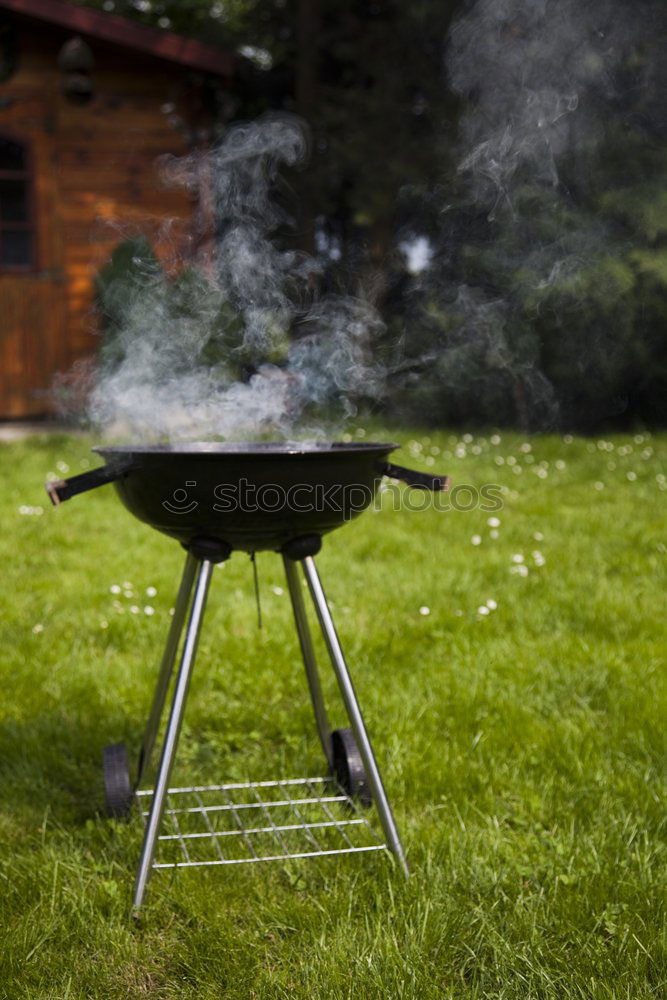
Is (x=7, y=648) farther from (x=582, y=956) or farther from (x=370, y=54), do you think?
(x=370, y=54)

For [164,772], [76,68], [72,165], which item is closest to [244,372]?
[164,772]

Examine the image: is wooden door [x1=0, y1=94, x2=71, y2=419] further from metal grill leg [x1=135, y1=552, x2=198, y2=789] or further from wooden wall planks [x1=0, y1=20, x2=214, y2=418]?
metal grill leg [x1=135, y1=552, x2=198, y2=789]

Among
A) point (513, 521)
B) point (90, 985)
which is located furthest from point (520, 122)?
point (90, 985)

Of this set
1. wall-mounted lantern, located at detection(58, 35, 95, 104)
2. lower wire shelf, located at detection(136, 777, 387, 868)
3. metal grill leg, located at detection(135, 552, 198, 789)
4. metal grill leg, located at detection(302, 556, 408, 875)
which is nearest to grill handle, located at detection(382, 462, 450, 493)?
metal grill leg, located at detection(302, 556, 408, 875)

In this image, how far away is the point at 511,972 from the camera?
5.37ft

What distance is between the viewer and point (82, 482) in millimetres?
1838

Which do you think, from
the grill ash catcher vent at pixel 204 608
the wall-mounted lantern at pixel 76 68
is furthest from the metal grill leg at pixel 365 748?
the wall-mounted lantern at pixel 76 68

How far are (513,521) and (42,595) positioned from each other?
95.8 inches

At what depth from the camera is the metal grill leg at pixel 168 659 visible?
2.10 m

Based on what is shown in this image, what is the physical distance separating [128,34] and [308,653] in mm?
7233

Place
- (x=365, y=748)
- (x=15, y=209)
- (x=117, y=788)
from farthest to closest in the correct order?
(x=15, y=209), (x=117, y=788), (x=365, y=748)

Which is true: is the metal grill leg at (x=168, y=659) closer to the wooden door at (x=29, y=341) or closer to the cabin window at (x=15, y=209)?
the wooden door at (x=29, y=341)

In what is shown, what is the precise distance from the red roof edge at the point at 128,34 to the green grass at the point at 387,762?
5.13 meters

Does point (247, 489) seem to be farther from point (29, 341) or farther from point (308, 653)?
point (29, 341)
